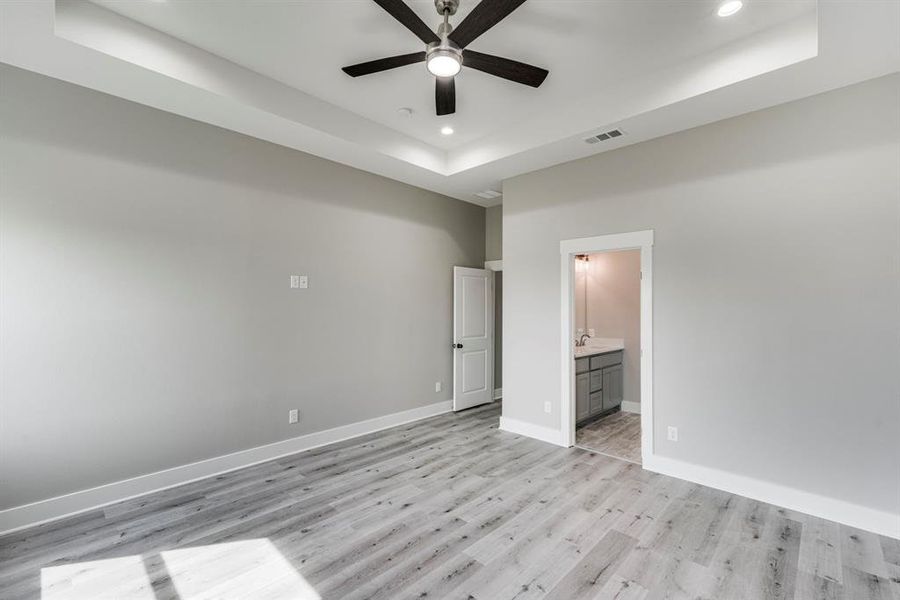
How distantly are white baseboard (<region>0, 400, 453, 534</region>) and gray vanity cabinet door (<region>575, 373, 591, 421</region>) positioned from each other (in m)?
2.27

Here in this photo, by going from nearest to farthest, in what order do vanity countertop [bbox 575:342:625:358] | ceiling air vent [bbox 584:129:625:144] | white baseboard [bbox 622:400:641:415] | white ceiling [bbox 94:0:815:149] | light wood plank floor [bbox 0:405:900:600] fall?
1. light wood plank floor [bbox 0:405:900:600]
2. white ceiling [bbox 94:0:815:149]
3. ceiling air vent [bbox 584:129:625:144]
4. vanity countertop [bbox 575:342:625:358]
5. white baseboard [bbox 622:400:641:415]

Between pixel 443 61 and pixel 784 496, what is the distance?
12.7ft

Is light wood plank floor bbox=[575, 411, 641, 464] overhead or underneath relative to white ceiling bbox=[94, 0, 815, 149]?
underneath

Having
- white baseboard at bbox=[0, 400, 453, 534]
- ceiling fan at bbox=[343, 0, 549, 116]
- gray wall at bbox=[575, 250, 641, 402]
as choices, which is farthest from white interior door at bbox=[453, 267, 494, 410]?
ceiling fan at bbox=[343, 0, 549, 116]

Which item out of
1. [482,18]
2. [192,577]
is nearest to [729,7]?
[482,18]

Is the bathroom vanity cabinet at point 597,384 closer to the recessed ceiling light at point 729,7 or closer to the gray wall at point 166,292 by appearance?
the gray wall at point 166,292

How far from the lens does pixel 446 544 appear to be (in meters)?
2.54

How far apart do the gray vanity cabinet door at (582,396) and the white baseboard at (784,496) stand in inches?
43.0

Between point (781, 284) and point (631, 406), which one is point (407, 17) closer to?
Result: point (781, 284)

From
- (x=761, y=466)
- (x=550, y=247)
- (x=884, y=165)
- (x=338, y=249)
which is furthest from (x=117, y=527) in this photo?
(x=884, y=165)

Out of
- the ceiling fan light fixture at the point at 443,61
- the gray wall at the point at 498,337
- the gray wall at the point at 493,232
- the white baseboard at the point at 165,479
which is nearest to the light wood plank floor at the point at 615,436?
the gray wall at the point at 498,337

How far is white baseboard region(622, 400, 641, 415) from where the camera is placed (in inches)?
219

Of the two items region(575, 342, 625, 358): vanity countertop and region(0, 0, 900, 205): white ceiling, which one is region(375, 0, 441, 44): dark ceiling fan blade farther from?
region(575, 342, 625, 358): vanity countertop

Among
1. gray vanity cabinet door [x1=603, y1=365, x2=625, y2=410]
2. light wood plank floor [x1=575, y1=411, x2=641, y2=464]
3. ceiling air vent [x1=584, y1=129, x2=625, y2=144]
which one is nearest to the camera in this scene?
ceiling air vent [x1=584, y1=129, x2=625, y2=144]
